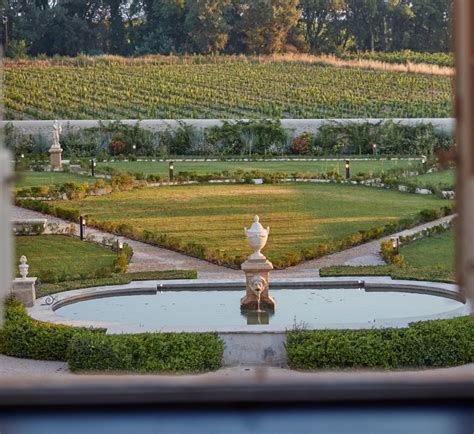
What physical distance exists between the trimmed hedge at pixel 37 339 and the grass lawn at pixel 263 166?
14.2 m

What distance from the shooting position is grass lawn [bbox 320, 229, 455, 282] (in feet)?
37.2

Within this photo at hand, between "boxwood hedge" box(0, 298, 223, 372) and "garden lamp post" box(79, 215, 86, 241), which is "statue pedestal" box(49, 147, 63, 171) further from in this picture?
"boxwood hedge" box(0, 298, 223, 372)

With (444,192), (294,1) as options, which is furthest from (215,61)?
→ (444,192)

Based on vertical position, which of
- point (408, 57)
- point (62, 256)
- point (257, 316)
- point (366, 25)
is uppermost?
point (366, 25)

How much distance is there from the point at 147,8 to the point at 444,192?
124ft

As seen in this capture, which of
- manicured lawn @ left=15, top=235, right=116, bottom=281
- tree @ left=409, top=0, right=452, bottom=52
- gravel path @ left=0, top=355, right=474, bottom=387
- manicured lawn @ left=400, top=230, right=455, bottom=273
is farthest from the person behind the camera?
tree @ left=409, top=0, right=452, bottom=52

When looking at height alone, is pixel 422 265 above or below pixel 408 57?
below

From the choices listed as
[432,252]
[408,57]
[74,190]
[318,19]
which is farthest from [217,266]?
[318,19]

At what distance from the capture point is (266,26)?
5297 centimetres

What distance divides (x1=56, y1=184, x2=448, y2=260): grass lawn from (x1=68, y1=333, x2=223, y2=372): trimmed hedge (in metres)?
4.98

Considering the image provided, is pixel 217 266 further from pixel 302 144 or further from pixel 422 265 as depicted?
pixel 302 144

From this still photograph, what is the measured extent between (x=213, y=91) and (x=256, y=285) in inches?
1275

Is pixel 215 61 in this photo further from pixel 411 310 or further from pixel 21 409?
pixel 21 409

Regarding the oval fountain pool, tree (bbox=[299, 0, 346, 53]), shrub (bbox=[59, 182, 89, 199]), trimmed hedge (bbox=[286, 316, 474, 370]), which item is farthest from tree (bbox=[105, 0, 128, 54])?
trimmed hedge (bbox=[286, 316, 474, 370])
